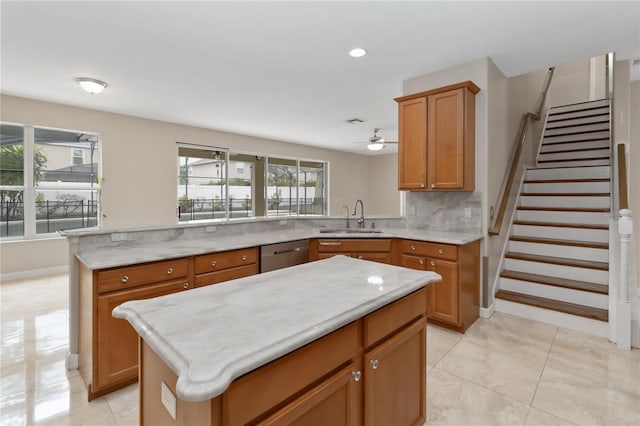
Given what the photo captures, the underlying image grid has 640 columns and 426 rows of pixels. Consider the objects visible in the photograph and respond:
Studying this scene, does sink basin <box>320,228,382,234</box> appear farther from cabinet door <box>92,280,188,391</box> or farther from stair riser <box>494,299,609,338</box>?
cabinet door <box>92,280,188,391</box>

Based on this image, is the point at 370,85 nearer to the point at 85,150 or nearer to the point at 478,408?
the point at 478,408

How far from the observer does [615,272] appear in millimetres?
2869

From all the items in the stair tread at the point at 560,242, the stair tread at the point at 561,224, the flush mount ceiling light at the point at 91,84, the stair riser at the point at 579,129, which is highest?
the flush mount ceiling light at the point at 91,84

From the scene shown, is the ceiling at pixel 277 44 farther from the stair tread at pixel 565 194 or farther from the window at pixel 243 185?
the window at pixel 243 185

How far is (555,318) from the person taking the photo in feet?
10.0

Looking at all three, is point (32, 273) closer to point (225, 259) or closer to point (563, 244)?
point (225, 259)

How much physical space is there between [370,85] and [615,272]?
3.23 meters

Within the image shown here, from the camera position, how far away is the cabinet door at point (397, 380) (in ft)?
4.08

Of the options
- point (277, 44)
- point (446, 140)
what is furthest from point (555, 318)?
point (277, 44)

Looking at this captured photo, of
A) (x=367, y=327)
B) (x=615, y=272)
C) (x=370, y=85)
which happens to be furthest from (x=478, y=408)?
(x=370, y=85)

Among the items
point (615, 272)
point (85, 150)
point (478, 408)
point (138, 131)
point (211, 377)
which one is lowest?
point (478, 408)

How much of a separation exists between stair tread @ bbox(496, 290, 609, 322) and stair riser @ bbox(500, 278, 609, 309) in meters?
0.05

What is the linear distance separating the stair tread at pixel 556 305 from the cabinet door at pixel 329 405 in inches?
111

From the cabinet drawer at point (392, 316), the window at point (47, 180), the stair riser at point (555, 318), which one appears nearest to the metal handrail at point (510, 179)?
the stair riser at point (555, 318)
